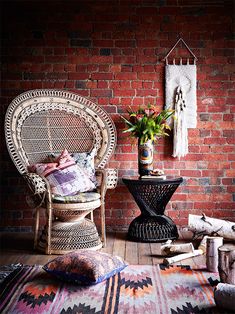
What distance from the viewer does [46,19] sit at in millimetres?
4207

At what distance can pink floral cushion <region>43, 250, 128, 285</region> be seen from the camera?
2.47 m

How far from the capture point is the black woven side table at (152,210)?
147 inches

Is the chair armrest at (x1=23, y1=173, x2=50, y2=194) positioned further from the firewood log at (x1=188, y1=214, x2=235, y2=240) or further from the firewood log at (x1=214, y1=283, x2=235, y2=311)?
the firewood log at (x1=214, y1=283, x2=235, y2=311)

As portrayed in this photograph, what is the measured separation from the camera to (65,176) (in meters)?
3.49

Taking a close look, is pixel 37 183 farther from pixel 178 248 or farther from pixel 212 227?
pixel 212 227

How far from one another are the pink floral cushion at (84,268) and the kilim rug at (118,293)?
43 mm

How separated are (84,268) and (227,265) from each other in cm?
87

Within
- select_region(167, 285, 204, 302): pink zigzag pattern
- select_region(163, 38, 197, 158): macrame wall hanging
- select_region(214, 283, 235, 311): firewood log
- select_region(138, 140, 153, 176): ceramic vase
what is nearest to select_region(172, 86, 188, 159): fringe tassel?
select_region(163, 38, 197, 158): macrame wall hanging

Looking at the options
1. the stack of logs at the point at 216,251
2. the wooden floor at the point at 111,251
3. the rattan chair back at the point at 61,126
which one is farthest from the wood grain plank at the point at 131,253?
the rattan chair back at the point at 61,126

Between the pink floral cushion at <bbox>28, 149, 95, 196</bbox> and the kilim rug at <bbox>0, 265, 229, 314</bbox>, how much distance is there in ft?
2.72

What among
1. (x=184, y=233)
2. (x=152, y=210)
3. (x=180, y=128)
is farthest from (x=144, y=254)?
(x=180, y=128)

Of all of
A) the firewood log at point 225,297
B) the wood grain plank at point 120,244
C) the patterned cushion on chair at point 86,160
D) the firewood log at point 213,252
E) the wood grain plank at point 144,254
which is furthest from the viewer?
the patterned cushion on chair at point 86,160

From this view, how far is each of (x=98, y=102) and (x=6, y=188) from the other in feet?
4.28

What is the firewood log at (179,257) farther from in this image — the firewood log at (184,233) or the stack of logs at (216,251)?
the firewood log at (184,233)
